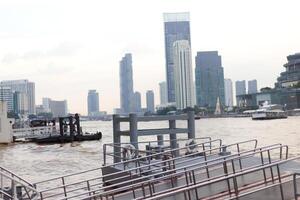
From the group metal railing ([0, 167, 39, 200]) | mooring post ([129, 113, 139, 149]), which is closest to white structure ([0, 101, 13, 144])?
mooring post ([129, 113, 139, 149])

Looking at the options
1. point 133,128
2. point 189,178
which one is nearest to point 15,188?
point 189,178

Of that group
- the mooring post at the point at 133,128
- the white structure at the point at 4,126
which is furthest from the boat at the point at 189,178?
the white structure at the point at 4,126

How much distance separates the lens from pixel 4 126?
71.6m

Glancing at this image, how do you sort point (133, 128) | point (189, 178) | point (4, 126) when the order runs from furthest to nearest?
point (4, 126), point (133, 128), point (189, 178)

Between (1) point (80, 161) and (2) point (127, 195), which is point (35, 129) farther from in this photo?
(2) point (127, 195)

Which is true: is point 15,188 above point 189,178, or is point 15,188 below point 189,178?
above

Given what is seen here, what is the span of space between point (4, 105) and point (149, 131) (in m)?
53.6

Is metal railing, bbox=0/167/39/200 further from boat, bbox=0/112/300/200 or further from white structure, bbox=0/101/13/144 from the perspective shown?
white structure, bbox=0/101/13/144

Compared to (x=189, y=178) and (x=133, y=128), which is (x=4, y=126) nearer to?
(x=133, y=128)

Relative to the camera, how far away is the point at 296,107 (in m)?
196

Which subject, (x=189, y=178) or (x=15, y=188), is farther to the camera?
(x=189, y=178)

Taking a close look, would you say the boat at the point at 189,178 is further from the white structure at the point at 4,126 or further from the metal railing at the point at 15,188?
the white structure at the point at 4,126

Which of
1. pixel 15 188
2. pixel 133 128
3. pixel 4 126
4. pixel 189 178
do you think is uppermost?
pixel 133 128

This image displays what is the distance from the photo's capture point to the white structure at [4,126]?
7069cm
